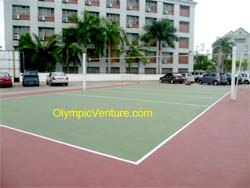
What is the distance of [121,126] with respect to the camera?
6.87m

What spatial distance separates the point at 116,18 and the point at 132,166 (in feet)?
126

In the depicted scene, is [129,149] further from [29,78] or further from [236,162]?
[29,78]

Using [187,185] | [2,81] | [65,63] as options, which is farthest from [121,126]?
[65,63]

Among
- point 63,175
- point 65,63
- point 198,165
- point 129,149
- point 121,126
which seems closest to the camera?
point 63,175

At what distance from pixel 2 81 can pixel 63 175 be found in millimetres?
20527

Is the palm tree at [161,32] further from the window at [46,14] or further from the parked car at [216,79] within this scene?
the window at [46,14]

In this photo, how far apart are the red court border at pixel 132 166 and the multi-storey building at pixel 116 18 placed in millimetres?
27363

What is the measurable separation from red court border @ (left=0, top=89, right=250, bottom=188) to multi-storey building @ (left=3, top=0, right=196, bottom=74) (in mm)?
27363

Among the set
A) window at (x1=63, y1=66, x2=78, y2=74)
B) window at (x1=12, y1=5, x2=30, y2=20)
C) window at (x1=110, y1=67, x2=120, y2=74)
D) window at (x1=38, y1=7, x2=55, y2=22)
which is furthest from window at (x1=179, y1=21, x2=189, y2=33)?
window at (x1=12, y1=5, x2=30, y2=20)

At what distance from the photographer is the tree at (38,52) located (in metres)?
31.4

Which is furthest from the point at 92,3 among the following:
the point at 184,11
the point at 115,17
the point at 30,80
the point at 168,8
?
the point at 30,80

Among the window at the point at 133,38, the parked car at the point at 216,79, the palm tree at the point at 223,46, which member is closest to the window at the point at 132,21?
the window at the point at 133,38

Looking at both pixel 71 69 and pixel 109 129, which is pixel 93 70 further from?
pixel 109 129

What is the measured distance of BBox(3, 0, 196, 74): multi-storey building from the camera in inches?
1351
